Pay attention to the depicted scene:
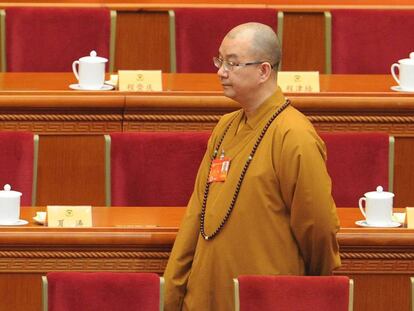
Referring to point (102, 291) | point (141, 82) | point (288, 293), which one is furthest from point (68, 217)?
point (141, 82)

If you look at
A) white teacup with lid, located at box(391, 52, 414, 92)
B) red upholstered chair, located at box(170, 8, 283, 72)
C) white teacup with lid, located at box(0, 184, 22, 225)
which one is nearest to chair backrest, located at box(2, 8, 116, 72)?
red upholstered chair, located at box(170, 8, 283, 72)

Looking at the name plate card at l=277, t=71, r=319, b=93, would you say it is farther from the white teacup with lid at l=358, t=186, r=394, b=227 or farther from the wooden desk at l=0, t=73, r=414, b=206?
the white teacup with lid at l=358, t=186, r=394, b=227

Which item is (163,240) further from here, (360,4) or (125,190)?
(360,4)

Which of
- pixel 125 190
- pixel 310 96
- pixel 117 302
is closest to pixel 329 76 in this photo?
pixel 310 96

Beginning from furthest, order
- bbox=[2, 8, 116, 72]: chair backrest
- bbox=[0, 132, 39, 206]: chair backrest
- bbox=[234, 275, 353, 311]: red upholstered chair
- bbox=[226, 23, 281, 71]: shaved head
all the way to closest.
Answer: bbox=[2, 8, 116, 72]: chair backrest → bbox=[0, 132, 39, 206]: chair backrest → bbox=[226, 23, 281, 71]: shaved head → bbox=[234, 275, 353, 311]: red upholstered chair

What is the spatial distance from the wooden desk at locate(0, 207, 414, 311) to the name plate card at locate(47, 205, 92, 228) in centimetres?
2

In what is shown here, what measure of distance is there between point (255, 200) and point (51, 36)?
838 mm

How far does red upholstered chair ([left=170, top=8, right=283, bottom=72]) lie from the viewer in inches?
84.8

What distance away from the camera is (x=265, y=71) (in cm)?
139

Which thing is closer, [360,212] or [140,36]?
[360,212]

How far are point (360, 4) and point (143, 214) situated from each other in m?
0.89

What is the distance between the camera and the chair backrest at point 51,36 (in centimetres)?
212

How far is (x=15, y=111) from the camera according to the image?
1.87m

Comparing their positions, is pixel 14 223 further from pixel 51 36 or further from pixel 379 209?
pixel 51 36
